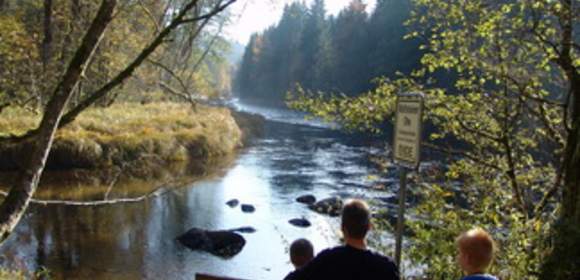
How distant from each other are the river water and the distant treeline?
12.7 metres

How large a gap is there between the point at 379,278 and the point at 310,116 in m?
5.77

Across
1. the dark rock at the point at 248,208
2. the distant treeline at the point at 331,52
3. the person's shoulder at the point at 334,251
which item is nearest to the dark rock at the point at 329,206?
the dark rock at the point at 248,208

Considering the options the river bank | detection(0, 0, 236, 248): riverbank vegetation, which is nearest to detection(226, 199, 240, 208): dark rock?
the river bank

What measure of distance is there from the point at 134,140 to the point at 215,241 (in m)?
12.2

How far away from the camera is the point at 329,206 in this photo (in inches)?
642

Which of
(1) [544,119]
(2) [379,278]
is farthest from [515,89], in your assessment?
(2) [379,278]

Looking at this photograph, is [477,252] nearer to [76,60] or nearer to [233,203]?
[76,60]

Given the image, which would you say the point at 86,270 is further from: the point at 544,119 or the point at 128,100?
the point at 128,100

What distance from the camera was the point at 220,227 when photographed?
15.2 metres

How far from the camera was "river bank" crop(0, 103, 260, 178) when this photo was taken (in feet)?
69.5

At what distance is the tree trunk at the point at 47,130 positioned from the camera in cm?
452

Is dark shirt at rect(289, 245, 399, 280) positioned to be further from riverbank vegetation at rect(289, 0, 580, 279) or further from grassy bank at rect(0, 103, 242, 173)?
grassy bank at rect(0, 103, 242, 173)

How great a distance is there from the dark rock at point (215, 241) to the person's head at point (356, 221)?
1024cm

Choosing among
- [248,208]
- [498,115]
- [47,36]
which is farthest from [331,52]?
[498,115]
